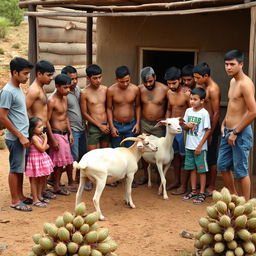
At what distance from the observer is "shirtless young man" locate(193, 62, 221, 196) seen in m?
6.51

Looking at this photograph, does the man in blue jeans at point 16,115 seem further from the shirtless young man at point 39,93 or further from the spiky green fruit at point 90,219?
the spiky green fruit at point 90,219

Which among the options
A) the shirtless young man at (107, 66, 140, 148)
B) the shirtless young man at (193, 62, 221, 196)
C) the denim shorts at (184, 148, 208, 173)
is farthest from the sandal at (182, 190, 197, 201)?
the shirtless young man at (107, 66, 140, 148)

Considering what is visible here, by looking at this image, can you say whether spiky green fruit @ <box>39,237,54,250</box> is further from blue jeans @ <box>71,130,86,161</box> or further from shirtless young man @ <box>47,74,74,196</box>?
blue jeans @ <box>71,130,86,161</box>

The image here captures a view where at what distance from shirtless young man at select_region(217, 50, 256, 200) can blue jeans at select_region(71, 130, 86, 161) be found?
7.40 feet

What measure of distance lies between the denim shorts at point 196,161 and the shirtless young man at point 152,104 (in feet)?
2.63

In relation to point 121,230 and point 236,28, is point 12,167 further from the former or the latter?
point 236,28

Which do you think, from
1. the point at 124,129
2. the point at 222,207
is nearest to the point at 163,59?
the point at 124,129

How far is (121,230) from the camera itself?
565 centimetres

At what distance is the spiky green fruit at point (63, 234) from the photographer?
4012 mm

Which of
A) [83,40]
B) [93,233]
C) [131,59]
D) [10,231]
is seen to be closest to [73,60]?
[83,40]

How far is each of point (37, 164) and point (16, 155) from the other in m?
0.35

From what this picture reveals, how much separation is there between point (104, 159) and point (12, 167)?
3.95 feet

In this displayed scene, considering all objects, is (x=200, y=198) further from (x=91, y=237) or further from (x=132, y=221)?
(x=91, y=237)

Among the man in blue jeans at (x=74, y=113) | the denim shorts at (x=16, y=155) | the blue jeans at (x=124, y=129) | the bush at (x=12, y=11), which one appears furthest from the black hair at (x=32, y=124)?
the bush at (x=12, y=11)
